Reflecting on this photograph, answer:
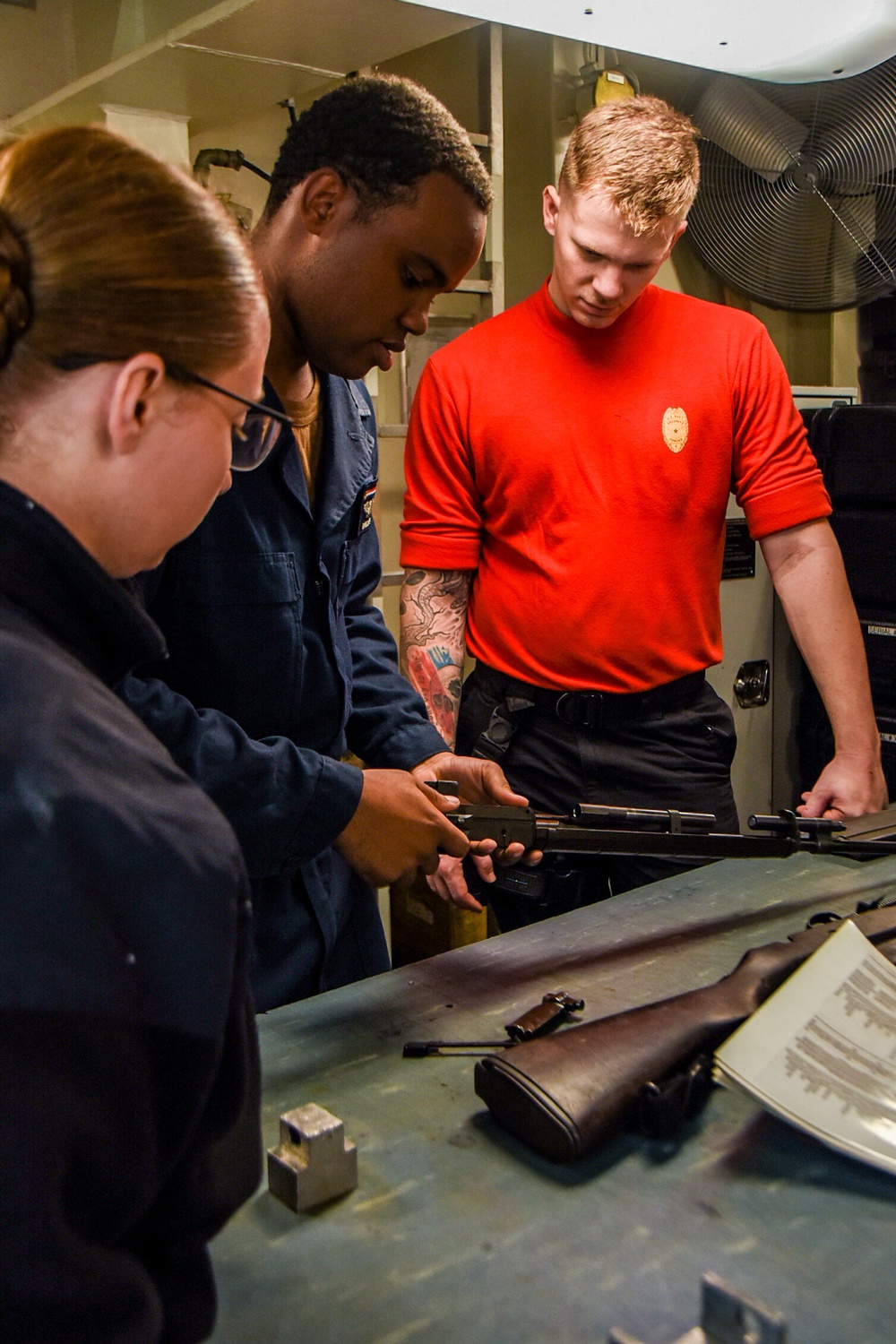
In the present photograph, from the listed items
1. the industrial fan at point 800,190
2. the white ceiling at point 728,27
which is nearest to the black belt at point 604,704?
the white ceiling at point 728,27

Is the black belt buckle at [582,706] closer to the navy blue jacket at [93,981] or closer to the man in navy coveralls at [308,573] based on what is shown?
the man in navy coveralls at [308,573]

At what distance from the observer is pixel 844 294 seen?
9.49 feet

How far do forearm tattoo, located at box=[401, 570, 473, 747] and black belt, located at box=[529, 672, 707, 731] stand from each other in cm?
15

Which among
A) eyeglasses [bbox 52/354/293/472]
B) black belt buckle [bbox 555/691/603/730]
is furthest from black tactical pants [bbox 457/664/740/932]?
eyeglasses [bbox 52/354/293/472]

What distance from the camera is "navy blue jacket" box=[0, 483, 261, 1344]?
1.68 feet

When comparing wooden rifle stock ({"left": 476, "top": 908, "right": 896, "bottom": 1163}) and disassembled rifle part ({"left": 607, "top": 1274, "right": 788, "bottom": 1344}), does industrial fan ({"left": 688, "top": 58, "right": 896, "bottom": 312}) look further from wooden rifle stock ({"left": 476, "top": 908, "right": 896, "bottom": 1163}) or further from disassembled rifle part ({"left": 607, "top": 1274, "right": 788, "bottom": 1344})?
disassembled rifle part ({"left": 607, "top": 1274, "right": 788, "bottom": 1344})

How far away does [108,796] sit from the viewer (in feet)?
1.75

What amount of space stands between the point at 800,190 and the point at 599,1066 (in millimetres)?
2465

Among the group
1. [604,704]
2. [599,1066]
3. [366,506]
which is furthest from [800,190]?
[599,1066]

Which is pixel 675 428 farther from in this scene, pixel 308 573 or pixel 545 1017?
pixel 545 1017

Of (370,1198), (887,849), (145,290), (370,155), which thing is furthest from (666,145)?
(370,1198)

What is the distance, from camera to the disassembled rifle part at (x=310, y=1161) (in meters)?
0.84

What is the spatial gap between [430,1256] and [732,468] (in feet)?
4.71

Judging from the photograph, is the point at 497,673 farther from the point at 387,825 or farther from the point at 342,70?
the point at 342,70
